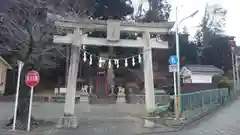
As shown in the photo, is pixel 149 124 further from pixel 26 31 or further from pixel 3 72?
pixel 3 72

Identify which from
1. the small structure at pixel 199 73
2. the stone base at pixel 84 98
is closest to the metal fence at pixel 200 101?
the stone base at pixel 84 98

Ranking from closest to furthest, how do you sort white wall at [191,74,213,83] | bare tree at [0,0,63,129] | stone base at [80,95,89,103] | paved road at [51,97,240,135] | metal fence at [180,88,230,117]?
paved road at [51,97,240,135]
bare tree at [0,0,63,129]
metal fence at [180,88,230,117]
stone base at [80,95,89,103]
white wall at [191,74,213,83]

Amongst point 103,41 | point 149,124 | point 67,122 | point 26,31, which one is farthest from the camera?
point 103,41

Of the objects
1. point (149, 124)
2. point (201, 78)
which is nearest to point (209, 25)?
point (201, 78)

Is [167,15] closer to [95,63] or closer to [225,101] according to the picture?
[95,63]

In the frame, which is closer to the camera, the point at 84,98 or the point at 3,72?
the point at 84,98

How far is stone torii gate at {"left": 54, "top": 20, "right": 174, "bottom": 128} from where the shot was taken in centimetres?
1158

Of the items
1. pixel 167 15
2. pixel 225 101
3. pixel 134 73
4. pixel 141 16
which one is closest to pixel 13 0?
pixel 225 101

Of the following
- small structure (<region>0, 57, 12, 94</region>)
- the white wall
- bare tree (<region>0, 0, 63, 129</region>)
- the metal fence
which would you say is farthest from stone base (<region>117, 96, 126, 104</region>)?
small structure (<region>0, 57, 12, 94</region>)

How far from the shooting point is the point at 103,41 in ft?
40.5

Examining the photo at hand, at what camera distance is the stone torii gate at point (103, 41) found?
11.6 m

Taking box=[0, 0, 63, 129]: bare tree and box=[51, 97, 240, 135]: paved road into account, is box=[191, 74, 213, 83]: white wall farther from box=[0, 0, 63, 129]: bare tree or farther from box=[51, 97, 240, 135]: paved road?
box=[0, 0, 63, 129]: bare tree

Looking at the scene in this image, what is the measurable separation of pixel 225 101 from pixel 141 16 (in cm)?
1817

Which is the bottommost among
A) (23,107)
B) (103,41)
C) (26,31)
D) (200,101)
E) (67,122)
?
(67,122)
